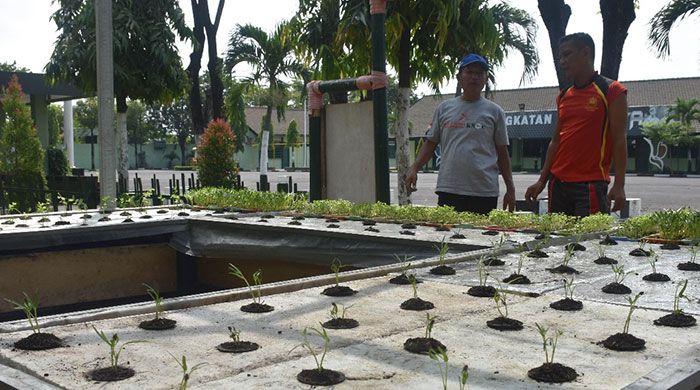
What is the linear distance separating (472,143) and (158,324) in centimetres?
360

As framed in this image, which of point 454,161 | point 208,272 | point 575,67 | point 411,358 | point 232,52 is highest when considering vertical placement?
point 232,52

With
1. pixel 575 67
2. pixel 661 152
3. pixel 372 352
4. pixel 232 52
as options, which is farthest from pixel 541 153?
pixel 372 352

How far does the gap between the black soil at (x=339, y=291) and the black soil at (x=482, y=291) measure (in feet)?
1.85

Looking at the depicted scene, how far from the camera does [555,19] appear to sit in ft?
39.7

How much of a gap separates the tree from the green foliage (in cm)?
484

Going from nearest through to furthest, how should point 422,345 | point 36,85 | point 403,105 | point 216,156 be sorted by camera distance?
point 422,345 < point 403,105 < point 216,156 < point 36,85

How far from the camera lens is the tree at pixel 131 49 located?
17.0 metres

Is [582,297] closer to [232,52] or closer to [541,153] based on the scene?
[232,52]

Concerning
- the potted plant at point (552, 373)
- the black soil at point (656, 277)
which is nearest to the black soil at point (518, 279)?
the black soil at point (656, 277)

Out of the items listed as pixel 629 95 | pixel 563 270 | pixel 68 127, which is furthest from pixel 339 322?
pixel 629 95

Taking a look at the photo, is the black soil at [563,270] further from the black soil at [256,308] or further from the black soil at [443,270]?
the black soil at [256,308]

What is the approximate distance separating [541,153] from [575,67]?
4423 cm

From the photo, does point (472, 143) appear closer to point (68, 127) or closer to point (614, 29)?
point (614, 29)

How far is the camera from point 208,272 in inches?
301
